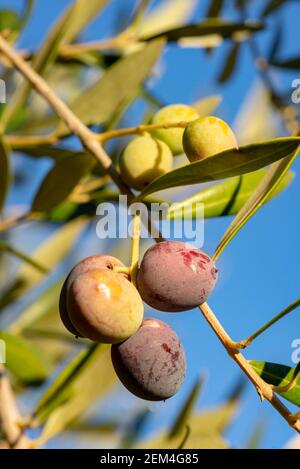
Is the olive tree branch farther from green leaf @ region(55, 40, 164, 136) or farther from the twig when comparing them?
the twig

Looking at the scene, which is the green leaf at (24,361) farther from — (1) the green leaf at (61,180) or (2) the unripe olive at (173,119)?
(2) the unripe olive at (173,119)

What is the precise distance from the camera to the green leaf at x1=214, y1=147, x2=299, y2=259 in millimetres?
987

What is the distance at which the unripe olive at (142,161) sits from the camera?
114cm

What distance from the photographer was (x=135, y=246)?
1.01m

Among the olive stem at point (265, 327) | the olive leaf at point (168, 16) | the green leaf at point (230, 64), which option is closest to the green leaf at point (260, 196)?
the olive stem at point (265, 327)

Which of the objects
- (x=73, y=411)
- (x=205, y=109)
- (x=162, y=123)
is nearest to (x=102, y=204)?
(x=205, y=109)

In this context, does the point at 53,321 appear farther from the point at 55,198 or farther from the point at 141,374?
the point at 141,374

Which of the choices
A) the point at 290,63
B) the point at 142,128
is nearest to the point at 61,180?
the point at 142,128

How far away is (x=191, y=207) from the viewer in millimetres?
1158

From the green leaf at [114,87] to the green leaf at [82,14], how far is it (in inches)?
6.9

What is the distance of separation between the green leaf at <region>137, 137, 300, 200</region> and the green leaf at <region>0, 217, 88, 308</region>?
1103 mm

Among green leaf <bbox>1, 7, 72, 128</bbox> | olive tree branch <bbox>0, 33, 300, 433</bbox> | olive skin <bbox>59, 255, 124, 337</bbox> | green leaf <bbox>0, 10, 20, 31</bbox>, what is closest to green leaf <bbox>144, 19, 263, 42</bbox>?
green leaf <bbox>1, 7, 72, 128</bbox>

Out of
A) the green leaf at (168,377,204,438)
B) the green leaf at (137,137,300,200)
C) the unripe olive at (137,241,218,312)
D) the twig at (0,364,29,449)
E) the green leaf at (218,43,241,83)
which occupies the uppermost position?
the green leaf at (137,137,300,200)

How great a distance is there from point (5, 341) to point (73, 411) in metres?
0.22
